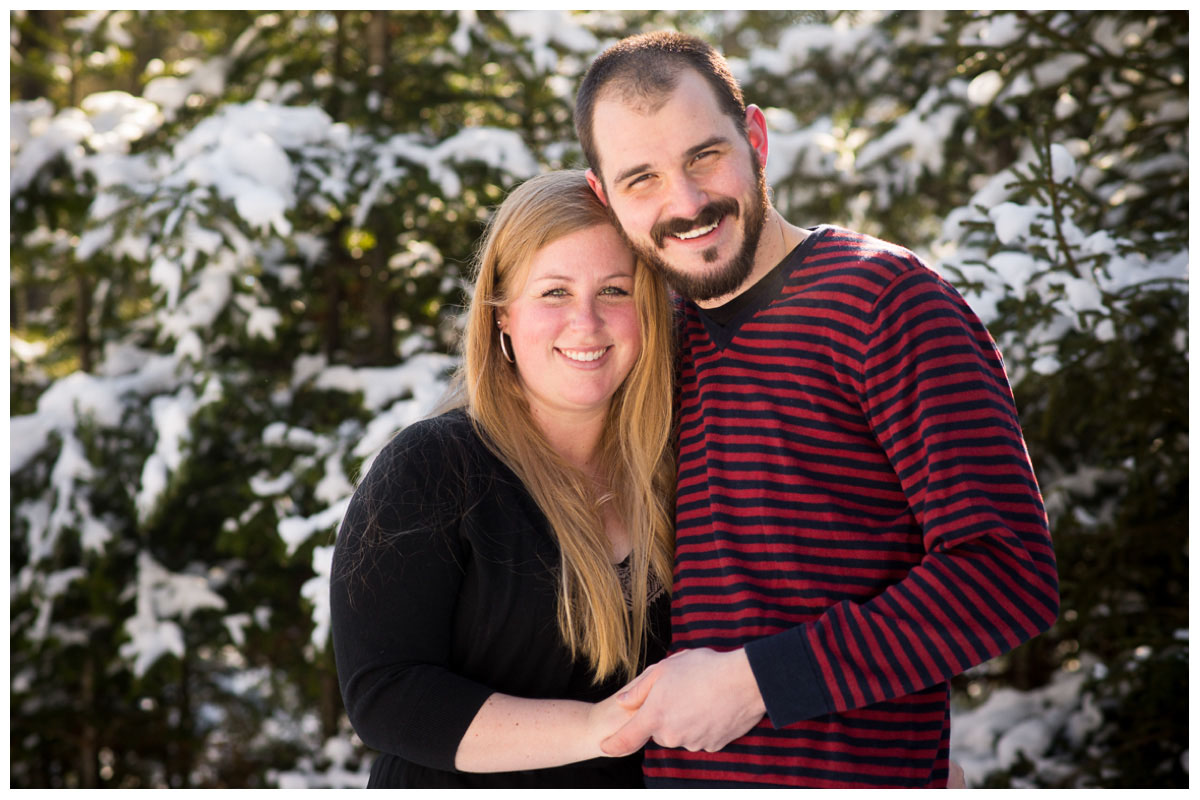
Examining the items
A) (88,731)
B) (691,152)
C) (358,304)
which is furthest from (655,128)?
(88,731)

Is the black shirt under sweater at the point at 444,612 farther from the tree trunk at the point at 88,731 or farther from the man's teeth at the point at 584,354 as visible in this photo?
the tree trunk at the point at 88,731

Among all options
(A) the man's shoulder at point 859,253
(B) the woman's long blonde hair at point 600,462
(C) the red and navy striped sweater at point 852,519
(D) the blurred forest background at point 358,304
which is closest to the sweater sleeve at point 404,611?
(B) the woman's long blonde hair at point 600,462

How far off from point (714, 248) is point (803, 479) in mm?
489

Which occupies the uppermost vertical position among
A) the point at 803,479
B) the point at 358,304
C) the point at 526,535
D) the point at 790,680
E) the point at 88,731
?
the point at 358,304

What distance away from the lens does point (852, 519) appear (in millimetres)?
1832

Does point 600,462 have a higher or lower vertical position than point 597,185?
lower

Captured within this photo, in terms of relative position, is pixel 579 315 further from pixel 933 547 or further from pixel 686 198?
pixel 933 547

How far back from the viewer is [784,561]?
185cm

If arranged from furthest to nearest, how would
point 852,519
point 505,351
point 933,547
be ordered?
point 505,351, point 852,519, point 933,547

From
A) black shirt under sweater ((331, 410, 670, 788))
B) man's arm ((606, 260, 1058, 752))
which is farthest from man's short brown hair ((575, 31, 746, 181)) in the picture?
black shirt under sweater ((331, 410, 670, 788))

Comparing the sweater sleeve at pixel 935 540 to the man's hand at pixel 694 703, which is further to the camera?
the man's hand at pixel 694 703

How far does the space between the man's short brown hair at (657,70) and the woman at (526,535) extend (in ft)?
0.89

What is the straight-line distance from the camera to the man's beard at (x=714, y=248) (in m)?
1.95

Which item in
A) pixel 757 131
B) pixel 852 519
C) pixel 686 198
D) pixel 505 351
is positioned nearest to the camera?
pixel 852 519
